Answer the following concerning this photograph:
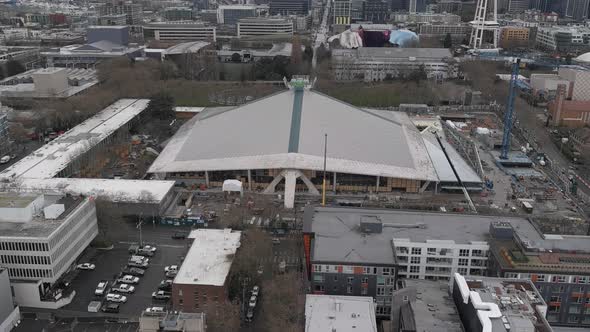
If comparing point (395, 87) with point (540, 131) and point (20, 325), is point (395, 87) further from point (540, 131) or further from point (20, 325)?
point (20, 325)

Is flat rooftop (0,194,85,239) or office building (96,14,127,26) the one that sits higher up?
office building (96,14,127,26)

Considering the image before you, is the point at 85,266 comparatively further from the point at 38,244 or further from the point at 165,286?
the point at 165,286

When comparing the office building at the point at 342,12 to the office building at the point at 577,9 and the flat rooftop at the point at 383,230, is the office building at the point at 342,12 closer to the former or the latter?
the office building at the point at 577,9

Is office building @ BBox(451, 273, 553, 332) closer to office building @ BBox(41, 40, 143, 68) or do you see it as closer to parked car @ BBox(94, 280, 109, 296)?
parked car @ BBox(94, 280, 109, 296)

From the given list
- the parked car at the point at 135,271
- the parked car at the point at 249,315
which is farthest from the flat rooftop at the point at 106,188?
the parked car at the point at 249,315

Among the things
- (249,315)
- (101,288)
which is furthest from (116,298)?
(249,315)

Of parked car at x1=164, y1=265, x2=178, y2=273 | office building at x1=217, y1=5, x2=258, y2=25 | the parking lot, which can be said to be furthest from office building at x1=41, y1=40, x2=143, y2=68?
parked car at x1=164, y1=265, x2=178, y2=273
